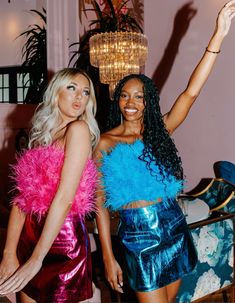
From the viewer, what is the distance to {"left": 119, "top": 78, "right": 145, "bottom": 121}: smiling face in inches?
69.8

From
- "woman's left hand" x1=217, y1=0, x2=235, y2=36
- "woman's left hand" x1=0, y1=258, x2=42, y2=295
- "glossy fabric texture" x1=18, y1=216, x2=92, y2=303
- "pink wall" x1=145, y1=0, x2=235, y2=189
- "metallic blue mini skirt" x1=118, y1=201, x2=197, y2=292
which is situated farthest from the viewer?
"pink wall" x1=145, y1=0, x2=235, y2=189

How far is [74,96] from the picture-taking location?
1.59m

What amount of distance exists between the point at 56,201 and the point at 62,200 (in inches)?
0.8

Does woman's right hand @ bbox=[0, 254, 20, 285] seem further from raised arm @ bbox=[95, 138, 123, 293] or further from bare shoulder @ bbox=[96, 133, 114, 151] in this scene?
bare shoulder @ bbox=[96, 133, 114, 151]

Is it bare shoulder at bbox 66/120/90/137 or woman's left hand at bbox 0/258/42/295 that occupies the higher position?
bare shoulder at bbox 66/120/90/137

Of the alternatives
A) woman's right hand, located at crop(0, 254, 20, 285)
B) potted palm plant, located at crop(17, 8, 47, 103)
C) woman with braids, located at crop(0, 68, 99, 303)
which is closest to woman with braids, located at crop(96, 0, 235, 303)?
woman with braids, located at crop(0, 68, 99, 303)

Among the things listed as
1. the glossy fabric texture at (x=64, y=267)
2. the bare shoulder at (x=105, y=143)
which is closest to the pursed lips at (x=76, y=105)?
the bare shoulder at (x=105, y=143)

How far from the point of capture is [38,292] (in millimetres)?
1530

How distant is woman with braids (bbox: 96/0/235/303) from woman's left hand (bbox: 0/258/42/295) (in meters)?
0.41

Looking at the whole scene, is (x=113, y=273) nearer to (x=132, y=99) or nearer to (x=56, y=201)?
(x=56, y=201)

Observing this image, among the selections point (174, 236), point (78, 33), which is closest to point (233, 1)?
point (174, 236)

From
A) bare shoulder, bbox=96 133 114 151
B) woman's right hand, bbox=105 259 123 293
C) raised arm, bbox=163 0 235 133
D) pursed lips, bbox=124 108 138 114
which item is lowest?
woman's right hand, bbox=105 259 123 293

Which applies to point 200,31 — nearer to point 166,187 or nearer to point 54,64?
point 54,64

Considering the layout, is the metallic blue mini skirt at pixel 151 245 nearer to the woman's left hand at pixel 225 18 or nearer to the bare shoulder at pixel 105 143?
the bare shoulder at pixel 105 143
